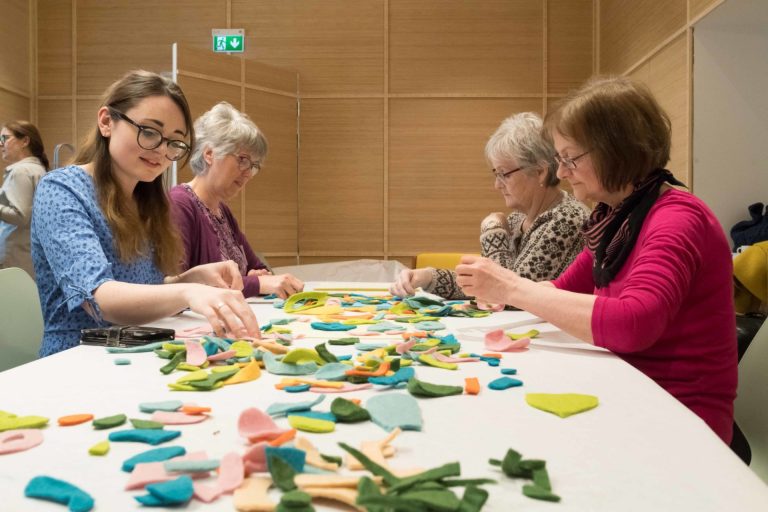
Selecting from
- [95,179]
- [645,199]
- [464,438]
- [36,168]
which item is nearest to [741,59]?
[645,199]

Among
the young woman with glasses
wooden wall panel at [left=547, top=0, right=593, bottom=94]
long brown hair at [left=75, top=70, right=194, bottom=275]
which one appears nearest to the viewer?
the young woman with glasses

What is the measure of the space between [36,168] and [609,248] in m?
3.94

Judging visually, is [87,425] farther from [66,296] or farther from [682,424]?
Answer: [66,296]

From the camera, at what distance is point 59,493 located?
595mm

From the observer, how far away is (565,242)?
2.24m

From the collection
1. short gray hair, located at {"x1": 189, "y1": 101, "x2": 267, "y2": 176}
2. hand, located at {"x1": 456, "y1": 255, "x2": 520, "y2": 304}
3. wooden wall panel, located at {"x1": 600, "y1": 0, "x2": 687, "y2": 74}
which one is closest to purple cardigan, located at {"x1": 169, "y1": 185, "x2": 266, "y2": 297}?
short gray hair, located at {"x1": 189, "y1": 101, "x2": 267, "y2": 176}

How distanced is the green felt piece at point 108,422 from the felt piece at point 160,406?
2.0 inches

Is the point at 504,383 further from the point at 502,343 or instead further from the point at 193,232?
the point at 193,232

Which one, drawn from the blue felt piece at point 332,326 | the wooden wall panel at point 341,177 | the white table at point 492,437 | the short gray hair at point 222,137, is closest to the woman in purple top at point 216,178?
the short gray hair at point 222,137

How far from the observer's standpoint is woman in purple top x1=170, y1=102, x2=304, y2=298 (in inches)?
109

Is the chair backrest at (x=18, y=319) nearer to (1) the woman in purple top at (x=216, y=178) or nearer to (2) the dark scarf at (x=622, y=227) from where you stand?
(1) the woman in purple top at (x=216, y=178)

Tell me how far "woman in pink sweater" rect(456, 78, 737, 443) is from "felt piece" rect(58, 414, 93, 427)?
35.2 inches

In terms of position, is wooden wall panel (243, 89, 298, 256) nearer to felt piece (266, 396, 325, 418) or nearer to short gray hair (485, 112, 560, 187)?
short gray hair (485, 112, 560, 187)

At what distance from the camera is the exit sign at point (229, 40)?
612 centimetres
